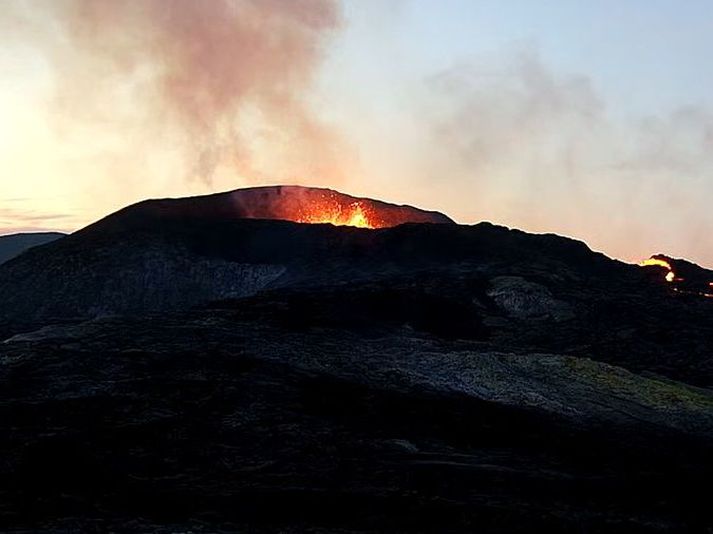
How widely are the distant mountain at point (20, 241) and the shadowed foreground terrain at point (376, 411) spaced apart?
115 m

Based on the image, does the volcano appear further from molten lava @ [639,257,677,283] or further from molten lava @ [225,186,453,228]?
molten lava @ [639,257,677,283]

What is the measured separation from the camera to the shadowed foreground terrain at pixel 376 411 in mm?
18078

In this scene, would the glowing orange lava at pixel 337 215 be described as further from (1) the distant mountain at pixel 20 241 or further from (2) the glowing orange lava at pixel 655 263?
(1) the distant mountain at pixel 20 241

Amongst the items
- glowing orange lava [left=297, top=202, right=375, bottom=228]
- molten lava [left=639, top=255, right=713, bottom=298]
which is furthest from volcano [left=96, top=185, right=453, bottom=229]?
molten lava [left=639, top=255, right=713, bottom=298]

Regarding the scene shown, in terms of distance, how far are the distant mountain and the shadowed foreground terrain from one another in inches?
4539

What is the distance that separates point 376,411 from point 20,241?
6366 inches

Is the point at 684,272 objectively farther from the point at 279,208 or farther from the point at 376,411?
the point at 376,411

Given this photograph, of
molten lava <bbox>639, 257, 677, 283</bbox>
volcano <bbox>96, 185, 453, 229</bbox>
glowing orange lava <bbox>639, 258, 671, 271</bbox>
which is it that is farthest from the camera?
volcano <bbox>96, 185, 453, 229</bbox>

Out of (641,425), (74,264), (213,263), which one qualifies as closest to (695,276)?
(213,263)

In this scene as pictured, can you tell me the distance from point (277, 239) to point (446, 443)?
187ft

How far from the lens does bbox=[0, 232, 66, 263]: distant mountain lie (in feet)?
526

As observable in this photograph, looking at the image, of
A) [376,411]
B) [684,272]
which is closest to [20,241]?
[684,272]

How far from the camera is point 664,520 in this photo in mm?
18312

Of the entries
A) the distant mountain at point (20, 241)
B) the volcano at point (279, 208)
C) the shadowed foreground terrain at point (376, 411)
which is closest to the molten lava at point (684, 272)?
the shadowed foreground terrain at point (376, 411)
